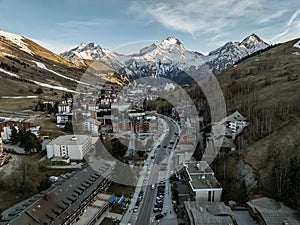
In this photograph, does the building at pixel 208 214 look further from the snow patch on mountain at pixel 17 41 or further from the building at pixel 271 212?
the snow patch on mountain at pixel 17 41

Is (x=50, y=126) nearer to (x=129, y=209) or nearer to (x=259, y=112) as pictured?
(x=129, y=209)

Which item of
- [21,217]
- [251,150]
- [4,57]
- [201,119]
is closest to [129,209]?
[21,217]

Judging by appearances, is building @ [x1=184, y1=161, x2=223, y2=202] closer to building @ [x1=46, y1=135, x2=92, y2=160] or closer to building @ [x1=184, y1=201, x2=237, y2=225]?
building @ [x1=184, y1=201, x2=237, y2=225]

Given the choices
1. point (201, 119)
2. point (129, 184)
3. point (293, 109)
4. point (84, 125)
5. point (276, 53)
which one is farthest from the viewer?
point (276, 53)

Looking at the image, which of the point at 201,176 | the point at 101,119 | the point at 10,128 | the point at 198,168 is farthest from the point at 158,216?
the point at 101,119

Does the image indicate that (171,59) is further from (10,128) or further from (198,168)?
(198,168)

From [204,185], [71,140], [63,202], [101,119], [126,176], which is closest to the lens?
[63,202]

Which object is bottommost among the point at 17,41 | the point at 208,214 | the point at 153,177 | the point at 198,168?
the point at 153,177

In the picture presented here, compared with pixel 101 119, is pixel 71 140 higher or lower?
lower
